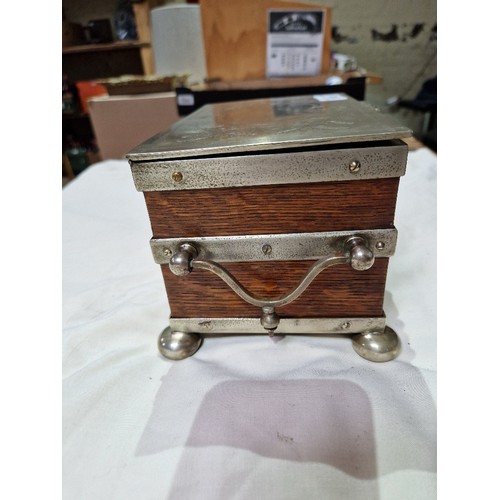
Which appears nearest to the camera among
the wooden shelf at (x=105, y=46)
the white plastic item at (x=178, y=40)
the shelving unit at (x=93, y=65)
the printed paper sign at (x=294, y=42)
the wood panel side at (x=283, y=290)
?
the wood panel side at (x=283, y=290)

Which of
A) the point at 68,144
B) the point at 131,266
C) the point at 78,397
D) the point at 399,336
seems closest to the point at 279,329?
the point at 399,336

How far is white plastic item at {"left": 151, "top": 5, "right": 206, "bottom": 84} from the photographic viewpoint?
153 centimetres

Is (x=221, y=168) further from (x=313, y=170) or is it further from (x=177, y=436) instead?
(x=177, y=436)

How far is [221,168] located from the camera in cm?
46

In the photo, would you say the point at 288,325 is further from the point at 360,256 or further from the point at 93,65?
the point at 93,65

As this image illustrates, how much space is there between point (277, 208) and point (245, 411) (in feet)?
1.03

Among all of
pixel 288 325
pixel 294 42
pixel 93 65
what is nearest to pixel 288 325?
pixel 288 325

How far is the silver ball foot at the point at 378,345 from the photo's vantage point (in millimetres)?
568

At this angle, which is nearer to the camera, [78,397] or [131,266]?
[78,397]

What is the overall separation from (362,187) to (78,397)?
0.56 m

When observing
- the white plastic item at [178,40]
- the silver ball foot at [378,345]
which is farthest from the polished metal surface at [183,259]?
the white plastic item at [178,40]

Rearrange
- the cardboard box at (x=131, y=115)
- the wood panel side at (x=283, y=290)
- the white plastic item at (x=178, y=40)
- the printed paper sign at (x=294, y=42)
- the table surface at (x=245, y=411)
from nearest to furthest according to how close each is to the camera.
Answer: the table surface at (x=245, y=411), the wood panel side at (x=283, y=290), the printed paper sign at (x=294, y=42), the cardboard box at (x=131, y=115), the white plastic item at (x=178, y=40)

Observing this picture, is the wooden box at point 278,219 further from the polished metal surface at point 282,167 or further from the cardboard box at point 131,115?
the cardboard box at point 131,115

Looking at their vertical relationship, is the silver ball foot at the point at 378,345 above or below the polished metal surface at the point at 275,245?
below
